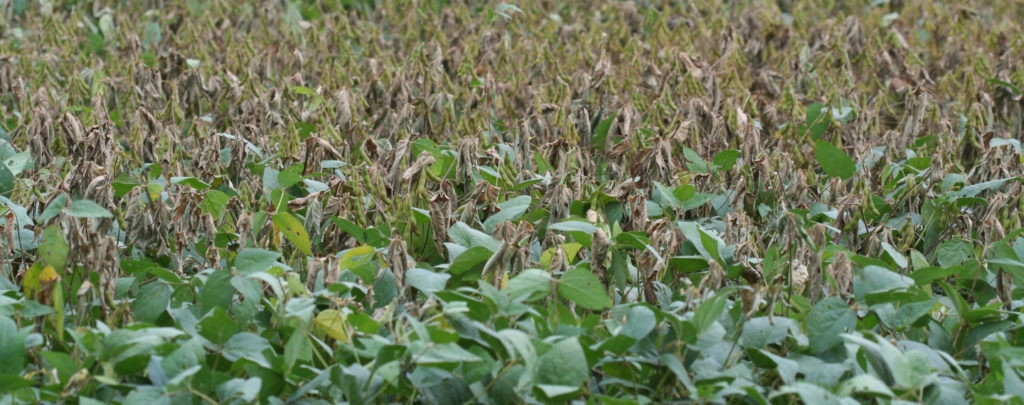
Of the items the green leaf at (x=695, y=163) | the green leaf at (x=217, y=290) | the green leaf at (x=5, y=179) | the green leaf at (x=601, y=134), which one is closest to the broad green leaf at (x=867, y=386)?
the green leaf at (x=217, y=290)

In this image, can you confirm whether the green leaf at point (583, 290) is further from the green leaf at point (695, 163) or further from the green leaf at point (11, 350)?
the green leaf at point (695, 163)

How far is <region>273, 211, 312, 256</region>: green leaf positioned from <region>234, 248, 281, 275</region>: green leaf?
0.79 ft

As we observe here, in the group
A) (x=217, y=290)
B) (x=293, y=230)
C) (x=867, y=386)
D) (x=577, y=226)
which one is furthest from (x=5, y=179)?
(x=867, y=386)

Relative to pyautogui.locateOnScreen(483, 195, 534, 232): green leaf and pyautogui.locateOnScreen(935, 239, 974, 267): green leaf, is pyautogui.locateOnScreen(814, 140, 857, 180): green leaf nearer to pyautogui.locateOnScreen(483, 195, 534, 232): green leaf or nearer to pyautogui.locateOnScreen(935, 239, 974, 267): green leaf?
pyautogui.locateOnScreen(935, 239, 974, 267): green leaf

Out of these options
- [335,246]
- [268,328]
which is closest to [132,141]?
[335,246]

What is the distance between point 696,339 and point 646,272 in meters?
0.48

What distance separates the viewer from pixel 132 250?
268 centimetres

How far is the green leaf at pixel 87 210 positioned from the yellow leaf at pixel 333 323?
0.45 m

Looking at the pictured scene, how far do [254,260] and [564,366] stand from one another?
0.60 m

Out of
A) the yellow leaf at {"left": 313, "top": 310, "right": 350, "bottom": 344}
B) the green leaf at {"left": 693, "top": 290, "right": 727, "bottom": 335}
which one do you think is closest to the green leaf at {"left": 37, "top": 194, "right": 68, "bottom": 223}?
the yellow leaf at {"left": 313, "top": 310, "right": 350, "bottom": 344}

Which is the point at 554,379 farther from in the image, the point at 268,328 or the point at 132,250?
the point at 132,250

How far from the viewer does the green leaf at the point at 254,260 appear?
87.3 inches

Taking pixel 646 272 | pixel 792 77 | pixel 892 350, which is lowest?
pixel 792 77

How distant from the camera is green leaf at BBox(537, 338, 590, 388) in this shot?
1966 millimetres
